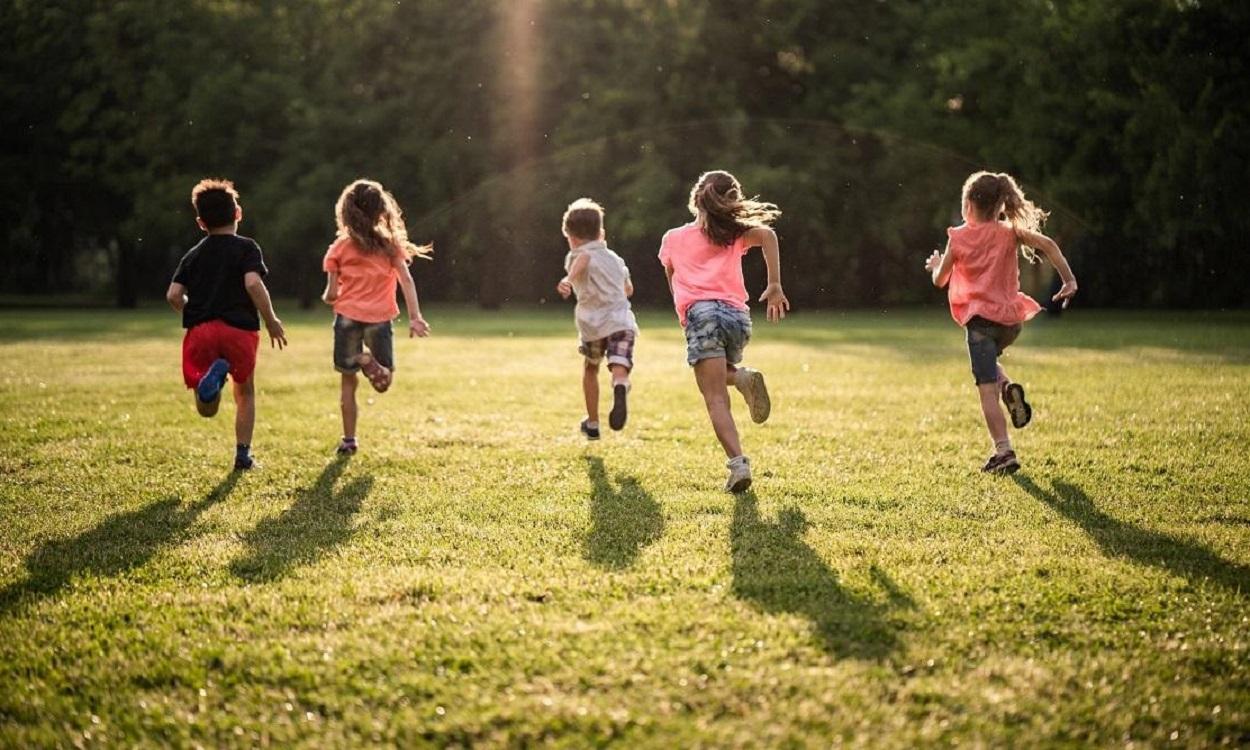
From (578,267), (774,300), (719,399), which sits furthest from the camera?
(578,267)

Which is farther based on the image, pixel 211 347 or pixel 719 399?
pixel 211 347

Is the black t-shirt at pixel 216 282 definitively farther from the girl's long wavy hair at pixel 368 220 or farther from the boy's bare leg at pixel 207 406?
the girl's long wavy hair at pixel 368 220

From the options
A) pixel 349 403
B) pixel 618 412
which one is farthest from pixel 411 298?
pixel 618 412

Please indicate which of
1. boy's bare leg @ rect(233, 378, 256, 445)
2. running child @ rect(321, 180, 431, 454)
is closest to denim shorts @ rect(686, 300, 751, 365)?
running child @ rect(321, 180, 431, 454)

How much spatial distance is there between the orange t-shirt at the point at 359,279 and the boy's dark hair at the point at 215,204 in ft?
2.74

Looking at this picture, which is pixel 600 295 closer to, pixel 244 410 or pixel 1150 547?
pixel 244 410

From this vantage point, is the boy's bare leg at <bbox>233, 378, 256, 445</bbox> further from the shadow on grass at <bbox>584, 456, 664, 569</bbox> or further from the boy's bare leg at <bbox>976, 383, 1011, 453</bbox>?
the boy's bare leg at <bbox>976, 383, 1011, 453</bbox>

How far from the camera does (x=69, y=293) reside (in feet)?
154

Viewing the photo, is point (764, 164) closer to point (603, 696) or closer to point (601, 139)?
point (601, 139)

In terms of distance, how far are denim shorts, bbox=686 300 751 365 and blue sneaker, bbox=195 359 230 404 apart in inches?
111

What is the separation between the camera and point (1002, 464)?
6.46 metres

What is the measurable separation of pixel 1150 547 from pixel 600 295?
4.30m

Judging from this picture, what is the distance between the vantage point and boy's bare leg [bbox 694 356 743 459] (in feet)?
19.7

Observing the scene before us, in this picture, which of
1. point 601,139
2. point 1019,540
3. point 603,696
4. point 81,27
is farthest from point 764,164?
point 603,696
